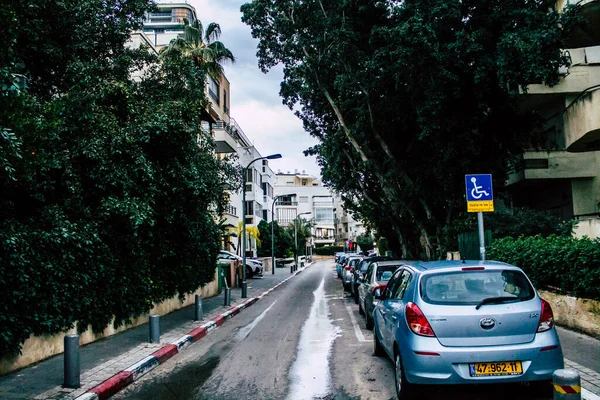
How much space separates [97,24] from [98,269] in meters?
6.37

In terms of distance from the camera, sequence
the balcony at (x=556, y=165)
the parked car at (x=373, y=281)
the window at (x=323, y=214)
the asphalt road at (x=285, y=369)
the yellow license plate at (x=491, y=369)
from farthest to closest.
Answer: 1. the window at (x=323, y=214)
2. the balcony at (x=556, y=165)
3. the parked car at (x=373, y=281)
4. the asphalt road at (x=285, y=369)
5. the yellow license plate at (x=491, y=369)

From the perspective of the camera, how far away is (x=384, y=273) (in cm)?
1208

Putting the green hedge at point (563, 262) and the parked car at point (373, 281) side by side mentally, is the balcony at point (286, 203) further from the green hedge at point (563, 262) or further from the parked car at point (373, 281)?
the green hedge at point (563, 262)

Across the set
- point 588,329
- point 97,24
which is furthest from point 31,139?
point 588,329

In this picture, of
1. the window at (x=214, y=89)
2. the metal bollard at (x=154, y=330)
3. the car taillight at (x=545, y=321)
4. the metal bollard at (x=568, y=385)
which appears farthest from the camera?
the window at (x=214, y=89)

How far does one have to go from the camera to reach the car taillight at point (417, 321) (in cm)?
533

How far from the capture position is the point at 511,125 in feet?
61.6

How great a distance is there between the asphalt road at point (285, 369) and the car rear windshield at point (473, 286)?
3.53ft

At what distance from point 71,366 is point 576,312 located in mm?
8982

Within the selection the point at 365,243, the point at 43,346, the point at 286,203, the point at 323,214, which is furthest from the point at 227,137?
the point at 323,214

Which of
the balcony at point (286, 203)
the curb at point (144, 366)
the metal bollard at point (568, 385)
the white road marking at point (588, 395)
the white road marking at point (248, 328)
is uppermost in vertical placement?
the balcony at point (286, 203)

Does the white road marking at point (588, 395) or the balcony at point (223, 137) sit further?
the balcony at point (223, 137)

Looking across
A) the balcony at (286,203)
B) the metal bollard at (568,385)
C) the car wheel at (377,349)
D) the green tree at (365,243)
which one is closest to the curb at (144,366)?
the car wheel at (377,349)

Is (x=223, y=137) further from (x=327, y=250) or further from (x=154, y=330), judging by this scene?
(x=327, y=250)
